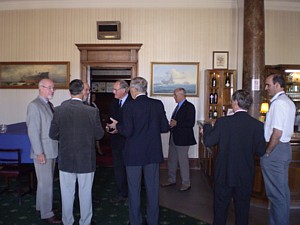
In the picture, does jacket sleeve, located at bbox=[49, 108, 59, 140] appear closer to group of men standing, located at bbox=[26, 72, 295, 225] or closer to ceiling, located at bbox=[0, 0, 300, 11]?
group of men standing, located at bbox=[26, 72, 295, 225]

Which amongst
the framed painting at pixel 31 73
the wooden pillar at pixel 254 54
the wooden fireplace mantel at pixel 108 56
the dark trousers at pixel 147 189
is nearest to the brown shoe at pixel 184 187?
the wooden pillar at pixel 254 54

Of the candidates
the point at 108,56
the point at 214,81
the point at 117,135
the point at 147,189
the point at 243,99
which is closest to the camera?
the point at 243,99

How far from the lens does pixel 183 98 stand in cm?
521

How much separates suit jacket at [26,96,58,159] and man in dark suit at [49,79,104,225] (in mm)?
266

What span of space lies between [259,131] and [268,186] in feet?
2.50

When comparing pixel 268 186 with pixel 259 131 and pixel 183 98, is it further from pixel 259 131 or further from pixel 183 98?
pixel 183 98

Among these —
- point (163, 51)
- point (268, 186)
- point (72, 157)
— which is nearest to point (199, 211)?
point (268, 186)

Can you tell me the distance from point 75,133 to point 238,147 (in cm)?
163

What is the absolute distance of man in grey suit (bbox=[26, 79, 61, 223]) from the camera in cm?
345

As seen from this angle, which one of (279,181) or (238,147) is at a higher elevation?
(238,147)

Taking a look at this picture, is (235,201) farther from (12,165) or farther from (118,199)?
(12,165)

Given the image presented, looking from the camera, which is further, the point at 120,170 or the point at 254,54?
the point at 254,54

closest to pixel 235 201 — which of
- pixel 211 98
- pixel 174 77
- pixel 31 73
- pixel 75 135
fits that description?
pixel 75 135

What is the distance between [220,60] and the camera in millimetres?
6754
